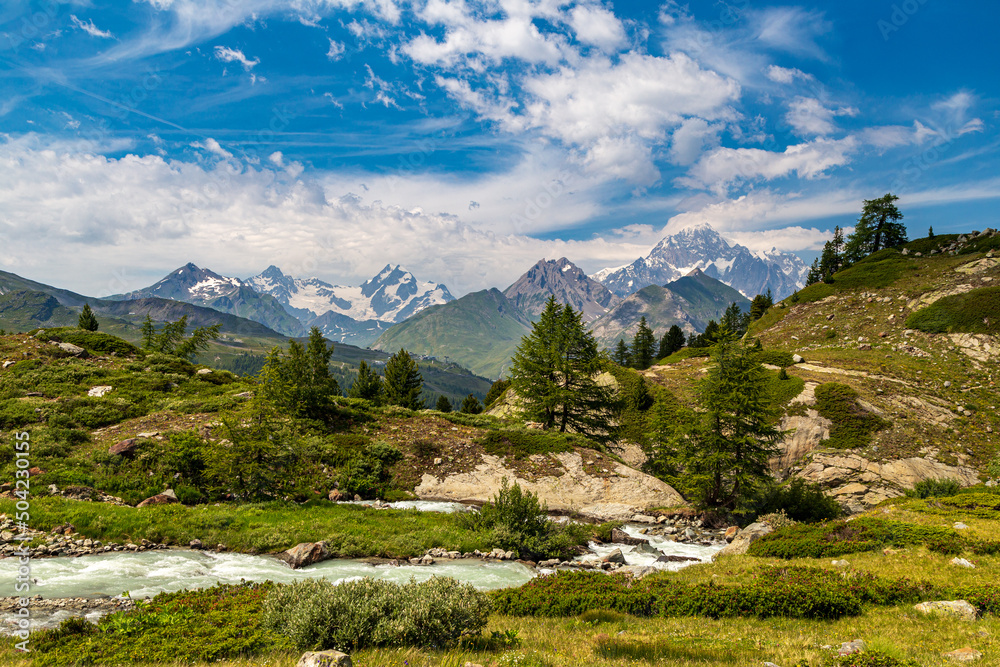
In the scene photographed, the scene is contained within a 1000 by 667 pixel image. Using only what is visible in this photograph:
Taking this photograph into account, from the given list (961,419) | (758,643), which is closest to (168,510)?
(758,643)

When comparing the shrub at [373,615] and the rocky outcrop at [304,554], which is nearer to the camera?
the shrub at [373,615]

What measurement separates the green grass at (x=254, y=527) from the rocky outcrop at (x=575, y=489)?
274 inches

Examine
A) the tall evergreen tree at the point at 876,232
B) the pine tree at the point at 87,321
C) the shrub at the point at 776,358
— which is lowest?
the shrub at the point at 776,358

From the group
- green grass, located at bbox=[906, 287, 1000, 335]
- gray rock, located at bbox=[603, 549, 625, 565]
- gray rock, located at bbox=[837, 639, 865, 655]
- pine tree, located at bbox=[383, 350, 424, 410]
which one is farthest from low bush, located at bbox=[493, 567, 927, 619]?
green grass, located at bbox=[906, 287, 1000, 335]

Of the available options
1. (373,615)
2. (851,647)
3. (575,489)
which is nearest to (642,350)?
(575,489)

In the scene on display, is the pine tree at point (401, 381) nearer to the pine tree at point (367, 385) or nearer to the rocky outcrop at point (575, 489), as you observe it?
the pine tree at point (367, 385)

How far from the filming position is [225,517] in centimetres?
1898

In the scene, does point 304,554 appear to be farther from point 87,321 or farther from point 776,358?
point 87,321

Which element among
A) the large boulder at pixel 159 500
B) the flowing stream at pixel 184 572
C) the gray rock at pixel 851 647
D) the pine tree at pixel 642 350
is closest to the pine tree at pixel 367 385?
the large boulder at pixel 159 500

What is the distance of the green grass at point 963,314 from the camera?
47.9m

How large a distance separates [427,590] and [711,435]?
21.3m

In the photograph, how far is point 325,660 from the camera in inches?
262

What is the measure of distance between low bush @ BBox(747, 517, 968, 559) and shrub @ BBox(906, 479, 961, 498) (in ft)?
43.5

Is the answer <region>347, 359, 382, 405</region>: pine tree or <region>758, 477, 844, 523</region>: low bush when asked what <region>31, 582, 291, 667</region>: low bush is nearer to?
<region>758, 477, 844, 523</region>: low bush
